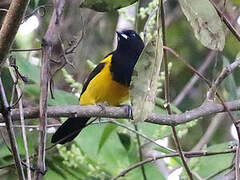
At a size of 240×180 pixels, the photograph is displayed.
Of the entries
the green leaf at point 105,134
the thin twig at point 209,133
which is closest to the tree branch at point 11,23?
the green leaf at point 105,134

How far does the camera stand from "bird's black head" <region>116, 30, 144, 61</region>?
312 centimetres

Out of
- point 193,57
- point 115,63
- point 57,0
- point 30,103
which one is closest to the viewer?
point 57,0

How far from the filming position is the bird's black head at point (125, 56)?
2975mm

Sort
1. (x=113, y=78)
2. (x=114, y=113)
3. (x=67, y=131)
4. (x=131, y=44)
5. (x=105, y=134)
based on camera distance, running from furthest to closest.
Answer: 1. (x=131, y=44)
2. (x=113, y=78)
3. (x=67, y=131)
4. (x=105, y=134)
5. (x=114, y=113)

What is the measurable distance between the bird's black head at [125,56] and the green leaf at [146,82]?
5.36 ft

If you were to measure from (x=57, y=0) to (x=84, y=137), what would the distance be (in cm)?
105

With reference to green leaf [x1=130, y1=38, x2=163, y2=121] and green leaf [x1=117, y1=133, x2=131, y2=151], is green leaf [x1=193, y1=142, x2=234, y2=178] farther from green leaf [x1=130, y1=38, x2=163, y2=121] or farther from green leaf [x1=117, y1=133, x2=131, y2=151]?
green leaf [x1=130, y1=38, x2=163, y2=121]

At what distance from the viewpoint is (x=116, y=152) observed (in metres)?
2.52

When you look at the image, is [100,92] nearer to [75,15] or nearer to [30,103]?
[30,103]

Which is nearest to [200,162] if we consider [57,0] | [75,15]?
[57,0]

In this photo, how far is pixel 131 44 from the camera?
10.3 ft

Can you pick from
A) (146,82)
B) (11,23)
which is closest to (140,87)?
(146,82)

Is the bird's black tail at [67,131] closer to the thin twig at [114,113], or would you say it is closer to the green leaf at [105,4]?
the thin twig at [114,113]

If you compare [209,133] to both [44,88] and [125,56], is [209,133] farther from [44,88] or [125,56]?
[44,88]
